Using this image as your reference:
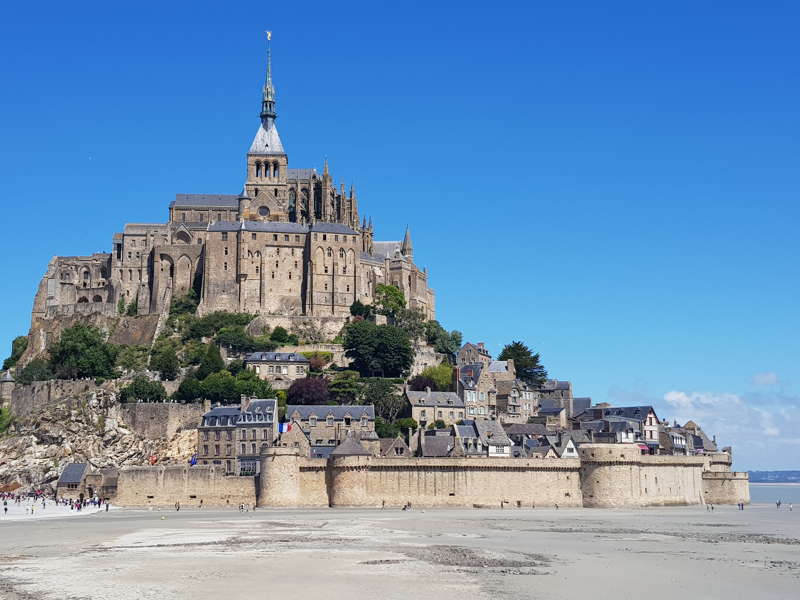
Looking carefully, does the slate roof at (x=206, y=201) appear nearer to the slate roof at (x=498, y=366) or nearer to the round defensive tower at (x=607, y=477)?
the slate roof at (x=498, y=366)

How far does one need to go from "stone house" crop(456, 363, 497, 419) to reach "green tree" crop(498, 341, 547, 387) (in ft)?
32.4

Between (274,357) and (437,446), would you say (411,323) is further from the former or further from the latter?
(437,446)

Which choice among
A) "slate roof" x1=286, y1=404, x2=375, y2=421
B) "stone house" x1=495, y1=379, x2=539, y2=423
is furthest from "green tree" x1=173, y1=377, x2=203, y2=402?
"stone house" x1=495, y1=379, x2=539, y2=423

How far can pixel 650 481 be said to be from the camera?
72625 mm

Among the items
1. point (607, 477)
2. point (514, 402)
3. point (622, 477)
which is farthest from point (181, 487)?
point (514, 402)

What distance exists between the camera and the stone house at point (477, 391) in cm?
8569

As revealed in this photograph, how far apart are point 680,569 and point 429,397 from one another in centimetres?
4461

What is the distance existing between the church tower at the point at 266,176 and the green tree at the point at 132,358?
17.4 metres

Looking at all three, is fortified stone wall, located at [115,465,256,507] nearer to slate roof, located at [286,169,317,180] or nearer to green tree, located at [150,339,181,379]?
green tree, located at [150,339,181,379]

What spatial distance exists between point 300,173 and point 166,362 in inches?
1268

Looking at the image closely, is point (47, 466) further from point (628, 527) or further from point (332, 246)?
point (628, 527)

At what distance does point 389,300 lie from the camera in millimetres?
101938

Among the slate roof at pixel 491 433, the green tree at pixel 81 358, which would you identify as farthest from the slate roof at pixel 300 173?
the slate roof at pixel 491 433

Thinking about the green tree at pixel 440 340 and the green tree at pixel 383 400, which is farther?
the green tree at pixel 440 340
